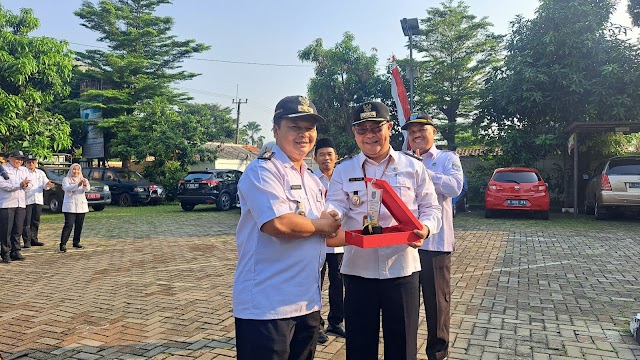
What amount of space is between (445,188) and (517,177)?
10.4 meters

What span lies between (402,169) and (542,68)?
14715 mm

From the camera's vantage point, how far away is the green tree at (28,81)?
541 inches

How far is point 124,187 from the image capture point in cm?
1980

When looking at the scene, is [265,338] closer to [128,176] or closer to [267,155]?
[267,155]

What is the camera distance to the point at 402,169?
8.93 feet

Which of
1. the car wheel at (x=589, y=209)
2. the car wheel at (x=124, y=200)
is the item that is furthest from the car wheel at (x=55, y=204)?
the car wheel at (x=589, y=209)

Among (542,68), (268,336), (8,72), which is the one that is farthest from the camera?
(542,68)

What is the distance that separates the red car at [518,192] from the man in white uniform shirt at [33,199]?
35.5 feet

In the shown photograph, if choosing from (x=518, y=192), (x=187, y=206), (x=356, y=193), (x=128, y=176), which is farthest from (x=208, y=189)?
(x=356, y=193)

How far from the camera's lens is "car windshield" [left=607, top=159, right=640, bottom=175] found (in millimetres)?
11539

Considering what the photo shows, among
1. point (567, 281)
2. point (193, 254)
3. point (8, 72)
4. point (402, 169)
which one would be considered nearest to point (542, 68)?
point (567, 281)

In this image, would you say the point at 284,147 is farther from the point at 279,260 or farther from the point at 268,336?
the point at 268,336

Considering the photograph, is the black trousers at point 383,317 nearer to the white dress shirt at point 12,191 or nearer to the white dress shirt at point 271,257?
the white dress shirt at point 271,257

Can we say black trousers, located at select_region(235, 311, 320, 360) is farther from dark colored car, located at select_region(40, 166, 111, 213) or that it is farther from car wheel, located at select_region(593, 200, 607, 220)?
dark colored car, located at select_region(40, 166, 111, 213)
